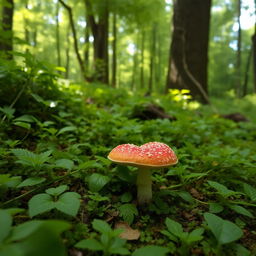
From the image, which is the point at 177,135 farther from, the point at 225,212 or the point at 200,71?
the point at 200,71

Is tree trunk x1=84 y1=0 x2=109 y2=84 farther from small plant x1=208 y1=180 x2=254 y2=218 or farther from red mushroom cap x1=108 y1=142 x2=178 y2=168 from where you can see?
small plant x1=208 y1=180 x2=254 y2=218

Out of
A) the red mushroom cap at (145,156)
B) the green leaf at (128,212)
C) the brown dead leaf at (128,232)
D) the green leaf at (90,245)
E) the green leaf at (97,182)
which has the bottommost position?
the brown dead leaf at (128,232)

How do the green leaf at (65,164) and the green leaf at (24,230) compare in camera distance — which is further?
the green leaf at (65,164)

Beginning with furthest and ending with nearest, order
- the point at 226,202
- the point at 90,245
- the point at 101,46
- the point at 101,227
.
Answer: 1. the point at 101,46
2. the point at 226,202
3. the point at 101,227
4. the point at 90,245

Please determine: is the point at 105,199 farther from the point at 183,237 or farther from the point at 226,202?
the point at 226,202

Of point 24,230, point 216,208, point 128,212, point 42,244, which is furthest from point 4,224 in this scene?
point 216,208

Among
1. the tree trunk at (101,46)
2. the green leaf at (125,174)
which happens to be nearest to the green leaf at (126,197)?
the green leaf at (125,174)

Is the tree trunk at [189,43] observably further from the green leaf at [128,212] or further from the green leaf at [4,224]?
the green leaf at [4,224]

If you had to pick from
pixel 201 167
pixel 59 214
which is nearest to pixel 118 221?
pixel 59 214
